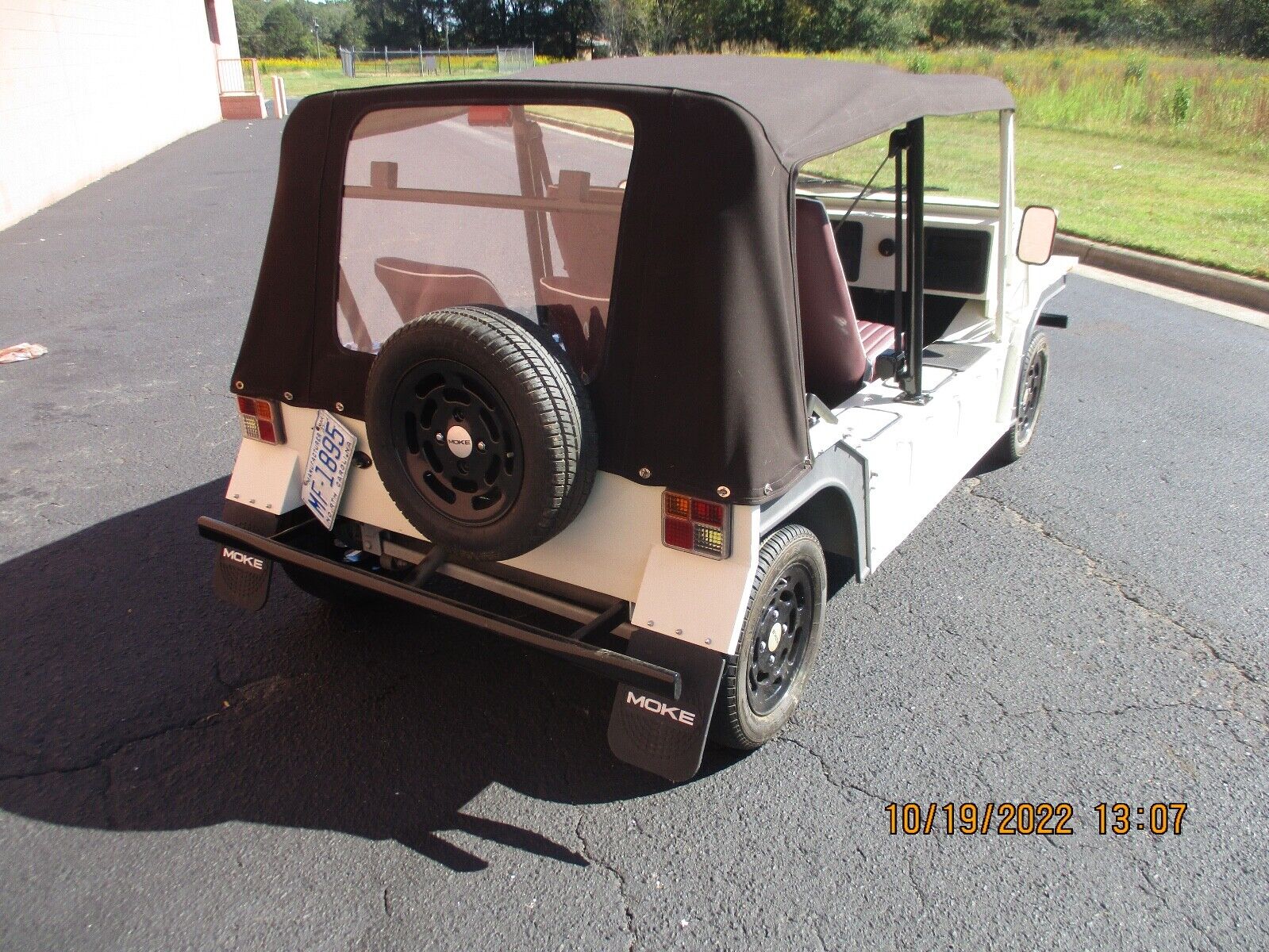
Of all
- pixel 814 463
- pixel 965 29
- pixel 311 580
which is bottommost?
pixel 311 580

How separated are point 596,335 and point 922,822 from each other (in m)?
1.64

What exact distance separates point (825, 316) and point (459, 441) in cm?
131

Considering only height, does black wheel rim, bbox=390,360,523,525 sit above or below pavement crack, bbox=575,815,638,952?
above

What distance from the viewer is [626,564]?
8.95 feet

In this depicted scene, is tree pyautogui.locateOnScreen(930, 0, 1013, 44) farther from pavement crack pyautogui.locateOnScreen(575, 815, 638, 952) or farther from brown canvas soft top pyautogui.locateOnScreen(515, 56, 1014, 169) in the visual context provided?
pavement crack pyautogui.locateOnScreen(575, 815, 638, 952)

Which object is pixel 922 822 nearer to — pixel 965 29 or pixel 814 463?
pixel 814 463

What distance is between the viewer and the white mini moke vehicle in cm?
242

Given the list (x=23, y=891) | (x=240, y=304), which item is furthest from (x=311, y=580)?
(x=240, y=304)

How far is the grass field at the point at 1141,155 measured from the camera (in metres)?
10.5

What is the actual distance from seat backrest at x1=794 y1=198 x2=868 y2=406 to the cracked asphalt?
0.97 meters

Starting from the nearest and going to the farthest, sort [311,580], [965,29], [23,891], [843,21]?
1. [23,891]
2. [311,580]
3. [843,21]
4. [965,29]

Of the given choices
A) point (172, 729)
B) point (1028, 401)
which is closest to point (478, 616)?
point (172, 729)

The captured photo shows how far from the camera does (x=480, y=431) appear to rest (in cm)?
256

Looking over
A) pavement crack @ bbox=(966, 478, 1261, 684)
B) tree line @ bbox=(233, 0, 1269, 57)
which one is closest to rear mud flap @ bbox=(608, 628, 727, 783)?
pavement crack @ bbox=(966, 478, 1261, 684)
